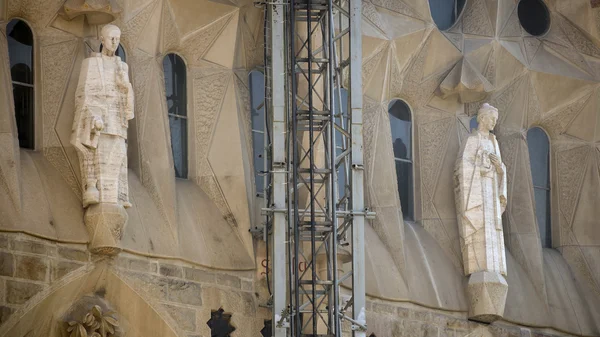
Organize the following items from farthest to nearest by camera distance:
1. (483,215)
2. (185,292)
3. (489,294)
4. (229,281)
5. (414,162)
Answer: (414,162)
(483,215)
(489,294)
(229,281)
(185,292)

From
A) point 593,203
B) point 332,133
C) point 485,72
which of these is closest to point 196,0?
point 332,133

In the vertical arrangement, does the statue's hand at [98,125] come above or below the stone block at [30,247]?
above

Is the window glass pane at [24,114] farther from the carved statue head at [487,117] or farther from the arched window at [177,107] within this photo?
the carved statue head at [487,117]

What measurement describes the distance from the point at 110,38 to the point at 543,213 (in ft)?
26.9

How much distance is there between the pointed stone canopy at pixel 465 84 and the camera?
29.2 meters

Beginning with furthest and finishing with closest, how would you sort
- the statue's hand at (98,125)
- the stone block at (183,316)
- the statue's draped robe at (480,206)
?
the statue's draped robe at (480,206) < the stone block at (183,316) < the statue's hand at (98,125)

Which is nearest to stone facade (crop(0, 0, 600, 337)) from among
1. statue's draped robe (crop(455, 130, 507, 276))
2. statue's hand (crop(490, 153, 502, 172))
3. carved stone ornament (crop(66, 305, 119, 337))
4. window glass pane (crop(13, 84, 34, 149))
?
window glass pane (crop(13, 84, 34, 149))

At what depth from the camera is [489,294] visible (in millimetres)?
28234

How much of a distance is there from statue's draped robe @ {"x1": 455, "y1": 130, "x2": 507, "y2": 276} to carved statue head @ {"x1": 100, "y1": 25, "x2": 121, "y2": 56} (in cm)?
582

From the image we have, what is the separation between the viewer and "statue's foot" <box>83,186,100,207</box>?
24766 millimetres

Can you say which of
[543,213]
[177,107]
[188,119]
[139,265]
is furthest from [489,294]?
[139,265]

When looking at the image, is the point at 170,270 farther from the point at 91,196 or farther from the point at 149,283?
the point at 91,196

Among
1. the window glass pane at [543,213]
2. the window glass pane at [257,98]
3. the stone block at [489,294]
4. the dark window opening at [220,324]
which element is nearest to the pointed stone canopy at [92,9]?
the window glass pane at [257,98]

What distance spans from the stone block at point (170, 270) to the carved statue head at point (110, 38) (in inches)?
105
